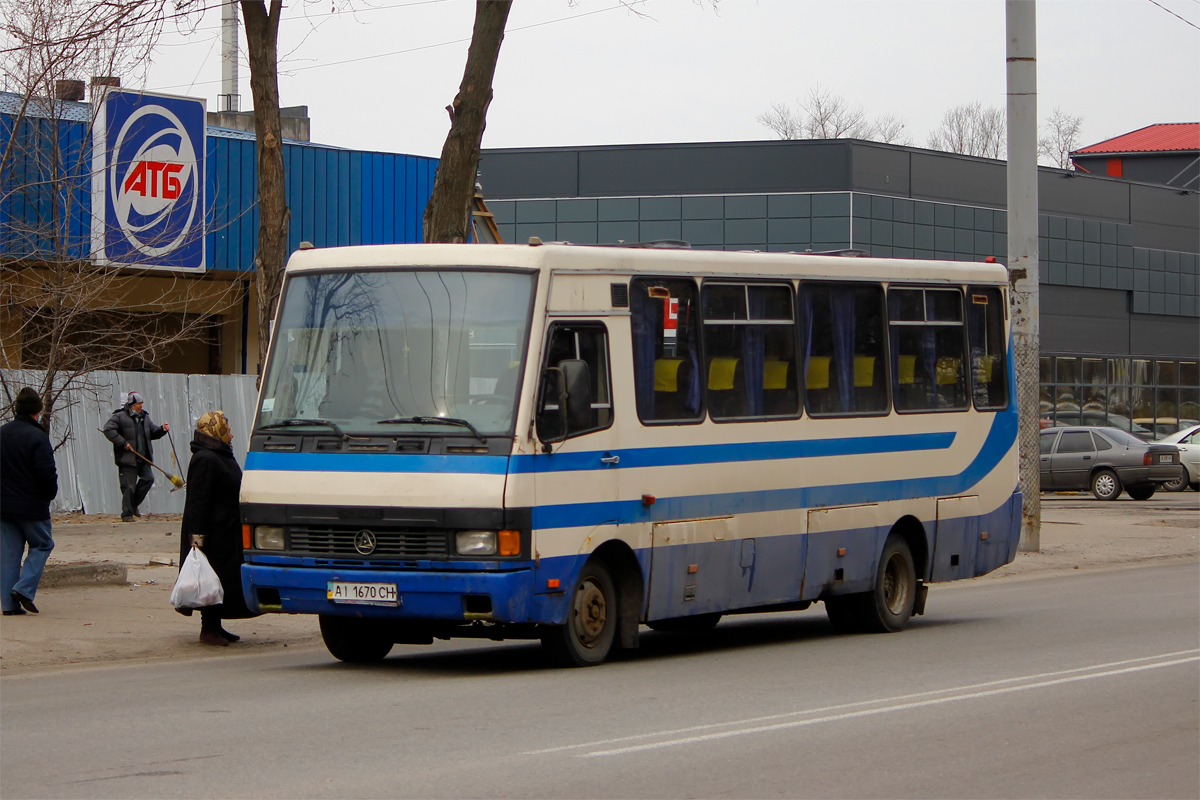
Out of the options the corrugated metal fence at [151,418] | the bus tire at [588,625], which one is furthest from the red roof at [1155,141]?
the bus tire at [588,625]

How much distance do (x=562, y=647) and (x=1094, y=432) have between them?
27985mm

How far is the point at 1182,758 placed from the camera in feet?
26.9

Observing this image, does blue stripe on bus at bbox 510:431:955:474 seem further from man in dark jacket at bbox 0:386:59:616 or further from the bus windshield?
man in dark jacket at bbox 0:386:59:616

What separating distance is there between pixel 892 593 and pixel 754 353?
9.37 ft

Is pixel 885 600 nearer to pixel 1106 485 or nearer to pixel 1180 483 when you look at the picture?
pixel 1106 485

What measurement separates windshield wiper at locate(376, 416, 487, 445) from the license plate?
41.3 inches

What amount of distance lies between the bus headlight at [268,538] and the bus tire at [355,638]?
871 mm

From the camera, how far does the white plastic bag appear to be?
12211 millimetres

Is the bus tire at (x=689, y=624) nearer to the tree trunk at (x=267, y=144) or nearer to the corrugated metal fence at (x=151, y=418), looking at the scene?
the tree trunk at (x=267, y=144)

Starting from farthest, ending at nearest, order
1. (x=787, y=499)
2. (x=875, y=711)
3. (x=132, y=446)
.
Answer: (x=132, y=446) → (x=787, y=499) → (x=875, y=711)

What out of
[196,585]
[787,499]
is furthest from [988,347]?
[196,585]

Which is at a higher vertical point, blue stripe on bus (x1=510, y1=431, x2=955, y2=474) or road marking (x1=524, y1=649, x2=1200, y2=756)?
blue stripe on bus (x1=510, y1=431, x2=955, y2=474)

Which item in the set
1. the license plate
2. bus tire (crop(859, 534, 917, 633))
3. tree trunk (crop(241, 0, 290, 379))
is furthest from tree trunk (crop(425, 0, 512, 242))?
the license plate

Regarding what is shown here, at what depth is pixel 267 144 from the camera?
16781 millimetres
